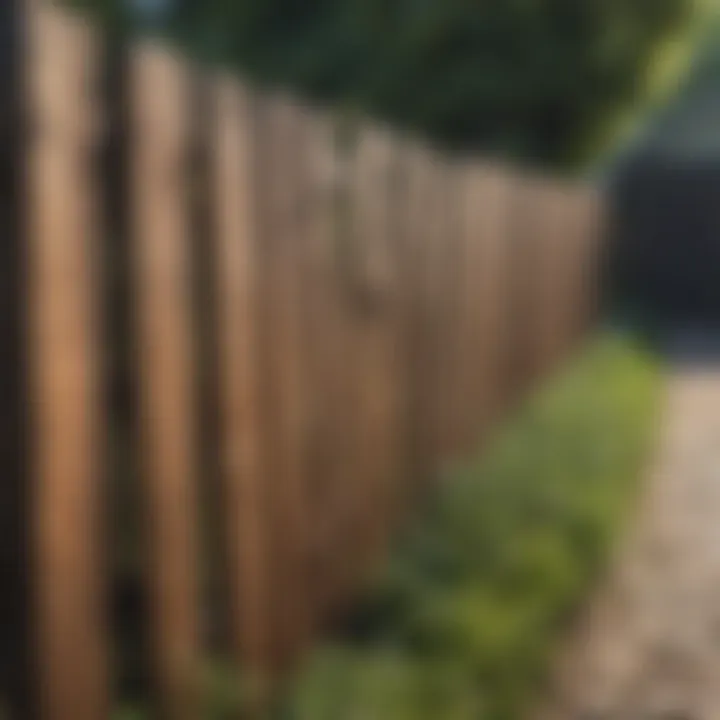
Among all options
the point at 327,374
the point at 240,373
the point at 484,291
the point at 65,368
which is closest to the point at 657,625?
the point at 327,374

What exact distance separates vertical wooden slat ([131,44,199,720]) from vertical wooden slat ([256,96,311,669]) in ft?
2.03

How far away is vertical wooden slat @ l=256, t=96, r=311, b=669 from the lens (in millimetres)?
4199

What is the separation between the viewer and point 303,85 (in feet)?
57.9

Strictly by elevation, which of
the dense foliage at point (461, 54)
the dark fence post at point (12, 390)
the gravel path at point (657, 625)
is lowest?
the dense foliage at point (461, 54)

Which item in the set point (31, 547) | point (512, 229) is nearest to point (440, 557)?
point (31, 547)

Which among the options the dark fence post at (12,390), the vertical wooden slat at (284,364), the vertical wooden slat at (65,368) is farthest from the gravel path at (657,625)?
the dark fence post at (12,390)

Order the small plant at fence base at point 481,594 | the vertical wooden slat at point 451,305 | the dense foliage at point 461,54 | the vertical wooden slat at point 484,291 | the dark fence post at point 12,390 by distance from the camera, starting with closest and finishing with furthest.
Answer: the dark fence post at point 12,390 < the small plant at fence base at point 481,594 < the vertical wooden slat at point 451,305 < the vertical wooden slat at point 484,291 < the dense foliage at point 461,54

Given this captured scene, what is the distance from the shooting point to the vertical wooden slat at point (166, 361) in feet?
10.7

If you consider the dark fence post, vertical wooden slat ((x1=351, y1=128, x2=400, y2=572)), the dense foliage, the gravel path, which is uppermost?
the dark fence post

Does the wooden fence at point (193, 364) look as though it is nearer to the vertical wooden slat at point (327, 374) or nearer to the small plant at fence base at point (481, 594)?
the vertical wooden slat at point (327, 374)

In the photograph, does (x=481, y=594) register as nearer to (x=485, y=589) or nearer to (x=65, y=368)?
(x=485, y=589)

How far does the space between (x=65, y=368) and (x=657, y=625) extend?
3.40 m

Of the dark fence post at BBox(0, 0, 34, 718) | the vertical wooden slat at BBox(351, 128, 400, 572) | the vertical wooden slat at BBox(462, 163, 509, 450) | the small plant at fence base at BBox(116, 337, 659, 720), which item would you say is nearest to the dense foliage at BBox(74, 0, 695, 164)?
the vertical wooden slat at BBox(462, 163, 509, 450)

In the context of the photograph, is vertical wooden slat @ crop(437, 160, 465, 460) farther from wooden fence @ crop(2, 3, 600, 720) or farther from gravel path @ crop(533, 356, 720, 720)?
gravel path @ crop(533, 356, 720, 720)
